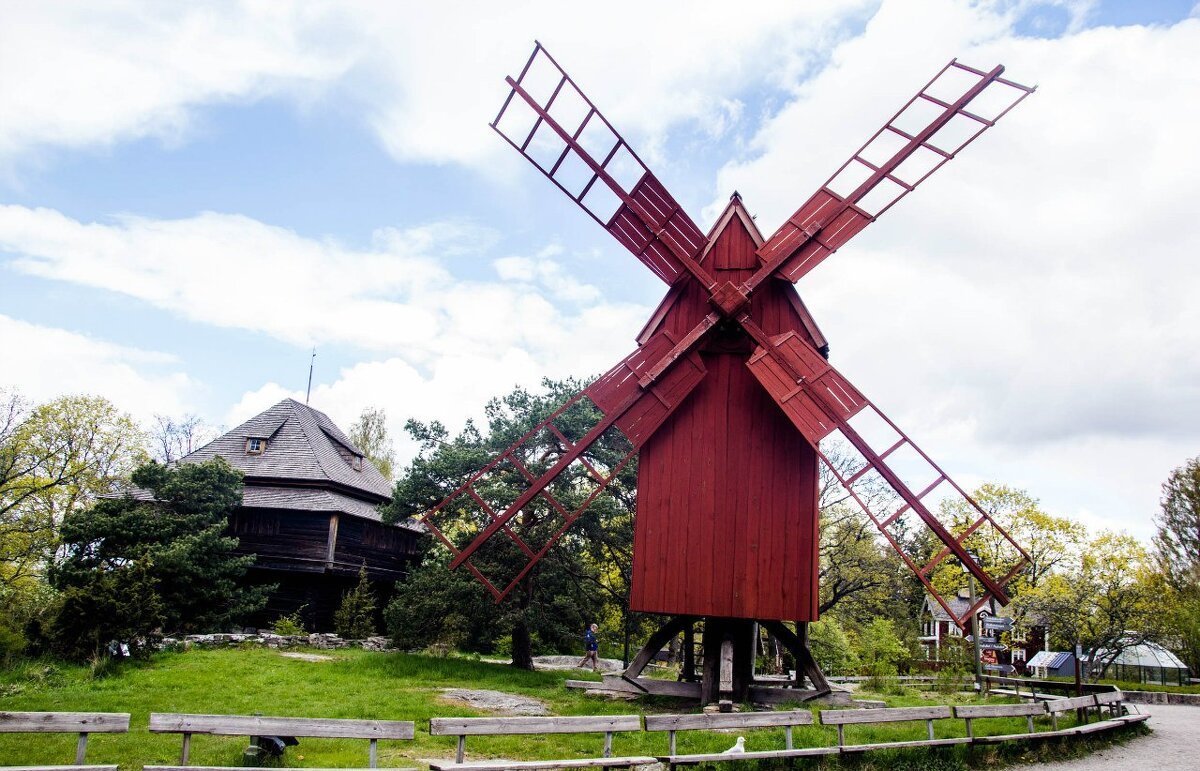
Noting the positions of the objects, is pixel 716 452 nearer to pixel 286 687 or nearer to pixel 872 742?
pixel 872 742

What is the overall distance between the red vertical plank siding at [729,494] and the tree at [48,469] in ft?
72.5

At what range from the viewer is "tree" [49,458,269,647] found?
18.4m

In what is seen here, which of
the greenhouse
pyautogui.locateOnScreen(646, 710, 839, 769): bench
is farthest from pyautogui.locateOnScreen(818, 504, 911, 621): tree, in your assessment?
pyautogui.locateOnScreen(646, 710, 839, 769): bench

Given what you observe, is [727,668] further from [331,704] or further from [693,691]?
[331,704]

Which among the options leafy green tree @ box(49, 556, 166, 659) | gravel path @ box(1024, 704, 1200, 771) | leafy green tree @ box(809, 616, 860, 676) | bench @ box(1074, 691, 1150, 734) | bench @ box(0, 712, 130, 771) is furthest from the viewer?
leafy green tree @ box(809, 616, 860, 676)

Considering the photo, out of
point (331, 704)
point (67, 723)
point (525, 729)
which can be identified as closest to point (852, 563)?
point (331, 704)

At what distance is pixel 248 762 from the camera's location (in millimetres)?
7363

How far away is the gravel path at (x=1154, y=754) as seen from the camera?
31.4 ft

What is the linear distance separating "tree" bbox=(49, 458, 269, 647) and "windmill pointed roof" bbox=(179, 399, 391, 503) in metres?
3.25

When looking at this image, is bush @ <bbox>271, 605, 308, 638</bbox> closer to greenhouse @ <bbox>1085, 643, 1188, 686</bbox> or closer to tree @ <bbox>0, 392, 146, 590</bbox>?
tree @ <bbox>0, 392, 146, 590</bbox>

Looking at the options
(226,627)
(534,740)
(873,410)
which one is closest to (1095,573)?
(873,410)

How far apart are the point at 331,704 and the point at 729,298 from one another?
27.9 ft

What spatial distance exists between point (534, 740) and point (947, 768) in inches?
184

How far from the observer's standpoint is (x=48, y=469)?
88.7 ft
